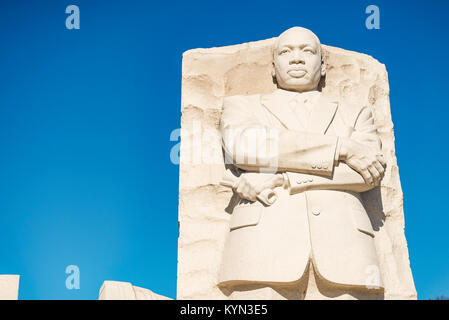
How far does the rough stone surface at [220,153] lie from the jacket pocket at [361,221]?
660mm

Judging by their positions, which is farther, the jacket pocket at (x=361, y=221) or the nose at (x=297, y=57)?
the nose at (x=297, y=57)

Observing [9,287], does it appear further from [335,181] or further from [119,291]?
[335,181]

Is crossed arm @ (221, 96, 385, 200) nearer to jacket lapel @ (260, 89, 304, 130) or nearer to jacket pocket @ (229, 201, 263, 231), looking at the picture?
jacket pocket @ (229, 201, 263, 231)

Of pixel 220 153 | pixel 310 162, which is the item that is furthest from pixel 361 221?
pixel 220 153

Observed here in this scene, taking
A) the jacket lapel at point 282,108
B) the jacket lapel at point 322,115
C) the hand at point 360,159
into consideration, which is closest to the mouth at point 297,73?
the jacket lapel at point 282,108

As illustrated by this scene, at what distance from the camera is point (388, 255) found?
18.2 ft

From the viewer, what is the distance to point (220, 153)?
5.90 meters

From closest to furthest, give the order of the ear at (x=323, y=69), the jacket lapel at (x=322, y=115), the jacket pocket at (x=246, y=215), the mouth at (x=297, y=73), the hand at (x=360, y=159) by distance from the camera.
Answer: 1. the jacket pocket at (x=246, y=215)
2. the hand at (x=360, y=159)
3. the jacket lapel at (x=322, y=115)
4. the mouth at (x=297, y=73)
5. the ear at (x=323, y=69)

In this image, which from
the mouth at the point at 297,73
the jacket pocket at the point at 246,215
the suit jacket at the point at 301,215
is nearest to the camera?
the suit jacket at the point at 301,215

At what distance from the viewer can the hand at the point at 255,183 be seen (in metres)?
4.92

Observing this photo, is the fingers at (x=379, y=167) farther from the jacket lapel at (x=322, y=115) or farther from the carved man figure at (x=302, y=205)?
the jacket lapel at (x=322, y=115)

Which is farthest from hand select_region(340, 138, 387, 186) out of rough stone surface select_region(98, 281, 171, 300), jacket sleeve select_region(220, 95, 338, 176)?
rough stone surface select_region(98, 281, 171, 300)

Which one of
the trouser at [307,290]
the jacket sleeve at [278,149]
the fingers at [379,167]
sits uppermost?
Answer: the jacket sleeve at [278,149]
